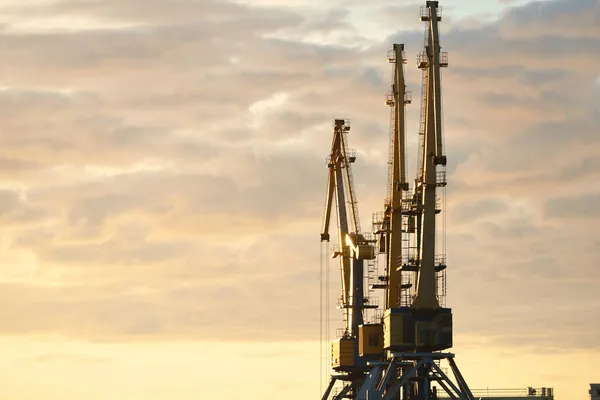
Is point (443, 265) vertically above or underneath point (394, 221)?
underneath

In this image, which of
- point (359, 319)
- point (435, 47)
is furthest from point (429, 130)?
point (359, 319)

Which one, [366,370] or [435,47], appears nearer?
[435,47]

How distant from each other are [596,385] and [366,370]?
3393cm

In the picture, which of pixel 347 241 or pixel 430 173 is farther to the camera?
pixel 347 241

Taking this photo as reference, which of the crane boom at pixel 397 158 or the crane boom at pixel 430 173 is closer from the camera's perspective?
the crane boom at pixel 430 173

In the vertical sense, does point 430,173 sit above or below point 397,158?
below

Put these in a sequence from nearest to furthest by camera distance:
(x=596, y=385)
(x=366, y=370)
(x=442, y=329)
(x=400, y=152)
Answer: (x=442, y=329), (x=400, y=152), (x=366, y=370), (x=596, y=385)

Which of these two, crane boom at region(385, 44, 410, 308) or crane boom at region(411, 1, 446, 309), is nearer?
crane boom at region(411, 1, 446, 309)

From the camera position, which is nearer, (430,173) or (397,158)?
(430,173)

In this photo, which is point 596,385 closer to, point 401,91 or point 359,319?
point 359,319

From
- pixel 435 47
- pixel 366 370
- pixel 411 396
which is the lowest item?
pixel 411 396

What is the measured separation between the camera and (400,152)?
154000mm

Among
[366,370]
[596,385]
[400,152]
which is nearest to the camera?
[400,152]

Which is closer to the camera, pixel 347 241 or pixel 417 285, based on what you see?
A: pixel 417 285
